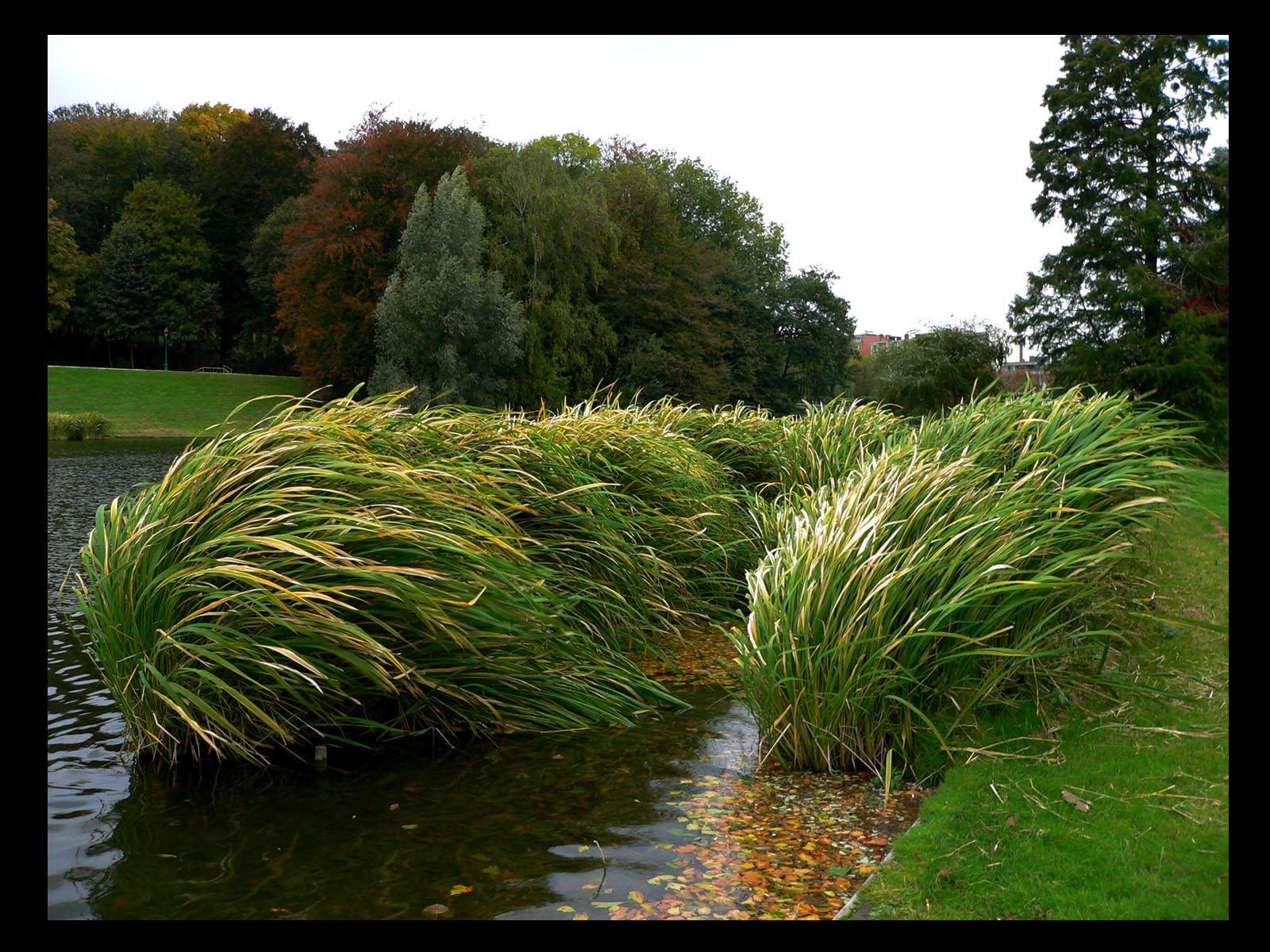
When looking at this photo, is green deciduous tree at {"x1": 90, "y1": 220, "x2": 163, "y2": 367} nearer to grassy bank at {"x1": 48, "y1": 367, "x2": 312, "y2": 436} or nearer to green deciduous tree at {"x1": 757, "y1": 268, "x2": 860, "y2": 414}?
grassy bank at {"x1": 48, "y1": 367, "x2": 312, "y2": 436}

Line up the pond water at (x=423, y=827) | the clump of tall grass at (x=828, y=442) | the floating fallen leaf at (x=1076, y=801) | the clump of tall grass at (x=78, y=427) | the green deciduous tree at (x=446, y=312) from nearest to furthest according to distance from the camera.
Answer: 1. the pond water at (x=423, y=827)
2. the floating fallen leaf at (x=1076, y=801)
3. the clump of tall grass at (x=828, y=442)
4. the clump of tall grass at (x=78, y=427)
5. the green deciduous tree at (x=446, y=312)

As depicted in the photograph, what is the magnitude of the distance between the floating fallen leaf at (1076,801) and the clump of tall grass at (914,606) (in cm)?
52

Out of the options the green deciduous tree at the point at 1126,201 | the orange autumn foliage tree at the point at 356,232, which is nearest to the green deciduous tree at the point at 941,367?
the green deciduous tree at the point at 1126,201

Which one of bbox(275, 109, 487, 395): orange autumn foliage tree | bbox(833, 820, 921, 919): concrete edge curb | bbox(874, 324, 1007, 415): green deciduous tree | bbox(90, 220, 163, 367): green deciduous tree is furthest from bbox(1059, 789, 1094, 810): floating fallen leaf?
bbox(90, 220, 163, 367): green deciduous tree

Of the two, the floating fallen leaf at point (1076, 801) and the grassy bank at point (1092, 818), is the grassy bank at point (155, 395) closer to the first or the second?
the grassy bank at point (1092, 818)

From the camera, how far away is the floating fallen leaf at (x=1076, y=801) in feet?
11.3

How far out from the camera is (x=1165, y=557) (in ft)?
25.0

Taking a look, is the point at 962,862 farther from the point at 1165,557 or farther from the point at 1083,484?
the point at 1165,557

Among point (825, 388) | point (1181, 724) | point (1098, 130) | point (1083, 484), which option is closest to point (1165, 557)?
point (1083, 484)

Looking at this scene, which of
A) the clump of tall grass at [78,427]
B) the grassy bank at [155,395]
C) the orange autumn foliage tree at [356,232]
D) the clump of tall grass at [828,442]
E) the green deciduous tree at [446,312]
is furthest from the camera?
the grassy bank at [155,395]

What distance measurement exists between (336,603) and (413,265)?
2859 centimetres

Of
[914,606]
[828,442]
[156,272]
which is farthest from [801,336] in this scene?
[914,606]

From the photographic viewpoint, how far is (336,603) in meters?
4.05
